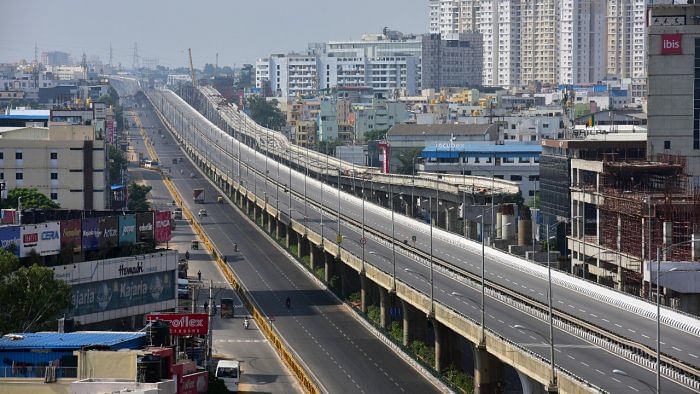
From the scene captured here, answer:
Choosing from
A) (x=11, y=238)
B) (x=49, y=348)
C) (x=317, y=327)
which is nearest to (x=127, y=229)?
(x=11, y=238)

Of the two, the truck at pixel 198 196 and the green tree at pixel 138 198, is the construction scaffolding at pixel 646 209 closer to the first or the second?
the green tree at pixel 138 198

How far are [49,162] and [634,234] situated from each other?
50599 mm

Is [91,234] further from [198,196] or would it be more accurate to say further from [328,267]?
[198,196]

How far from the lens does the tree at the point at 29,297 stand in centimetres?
6925

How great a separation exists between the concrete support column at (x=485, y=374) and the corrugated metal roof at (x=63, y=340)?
26408 millimetres

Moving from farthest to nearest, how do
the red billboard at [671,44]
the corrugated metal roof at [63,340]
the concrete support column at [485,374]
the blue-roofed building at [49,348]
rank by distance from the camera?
the red billboard at [671,44] → the concrete support column at [485,374] → the corrugated metal roof at [63,340] → the blue-roofed building at [49,348]

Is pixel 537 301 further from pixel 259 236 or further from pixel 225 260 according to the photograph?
pixel 259 236

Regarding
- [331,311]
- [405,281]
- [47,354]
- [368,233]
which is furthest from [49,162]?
[47,354]

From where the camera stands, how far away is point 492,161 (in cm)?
19075

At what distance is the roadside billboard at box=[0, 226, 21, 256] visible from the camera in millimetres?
83250

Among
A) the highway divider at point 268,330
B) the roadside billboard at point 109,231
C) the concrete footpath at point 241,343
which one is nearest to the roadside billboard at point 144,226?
the roadside billboard at point 109,231

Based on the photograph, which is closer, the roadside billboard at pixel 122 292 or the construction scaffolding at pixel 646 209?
the roadside billboard at pixel 122 292

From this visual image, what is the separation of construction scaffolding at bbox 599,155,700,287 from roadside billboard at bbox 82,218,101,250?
95.9 ft

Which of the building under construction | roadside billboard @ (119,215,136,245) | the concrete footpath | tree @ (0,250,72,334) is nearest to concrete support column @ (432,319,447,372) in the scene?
the concrete footpath
